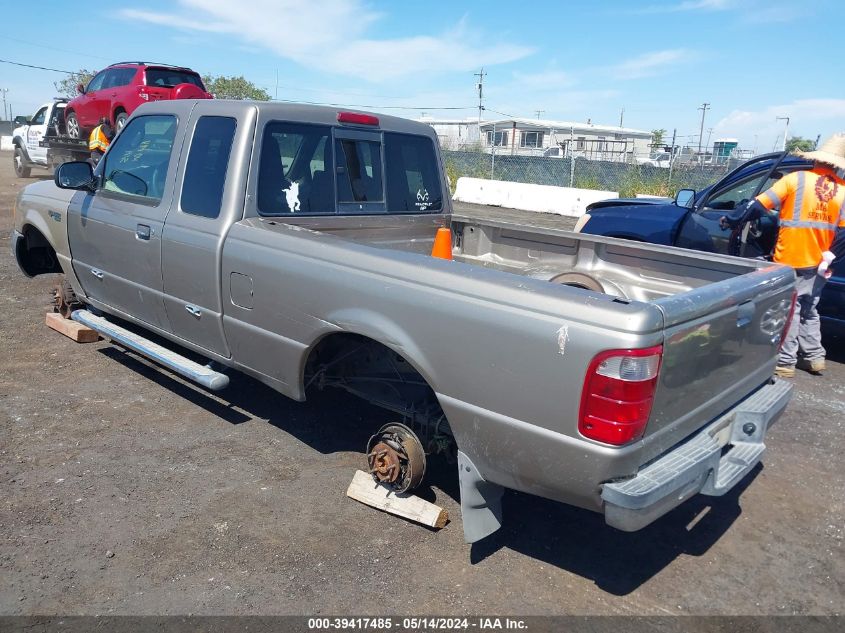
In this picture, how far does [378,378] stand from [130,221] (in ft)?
6.77

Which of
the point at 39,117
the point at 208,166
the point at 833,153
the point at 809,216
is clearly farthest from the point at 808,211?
the point at 39,117

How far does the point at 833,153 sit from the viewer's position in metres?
5.32

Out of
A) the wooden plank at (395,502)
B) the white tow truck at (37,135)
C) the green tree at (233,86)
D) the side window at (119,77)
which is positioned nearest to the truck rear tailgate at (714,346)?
the wooden plank at (395,502)

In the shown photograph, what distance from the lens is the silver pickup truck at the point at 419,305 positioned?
2449 mm

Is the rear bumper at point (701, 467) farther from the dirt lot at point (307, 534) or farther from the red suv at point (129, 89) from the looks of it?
the red suv at point (129, 89)

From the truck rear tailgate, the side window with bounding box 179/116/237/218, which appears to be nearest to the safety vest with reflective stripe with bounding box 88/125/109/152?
the side window with bounding box 179/116/237/218

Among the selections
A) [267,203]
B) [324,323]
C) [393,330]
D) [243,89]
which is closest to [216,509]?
[324,323]

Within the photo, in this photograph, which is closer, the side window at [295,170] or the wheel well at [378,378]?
the wheel well at [378,378]

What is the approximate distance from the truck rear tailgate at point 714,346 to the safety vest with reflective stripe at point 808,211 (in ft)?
7.26

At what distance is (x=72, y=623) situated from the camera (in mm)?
2572

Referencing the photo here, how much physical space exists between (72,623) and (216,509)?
0.90 m

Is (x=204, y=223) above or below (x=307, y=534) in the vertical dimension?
above

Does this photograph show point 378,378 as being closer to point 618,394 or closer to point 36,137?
point 618,394

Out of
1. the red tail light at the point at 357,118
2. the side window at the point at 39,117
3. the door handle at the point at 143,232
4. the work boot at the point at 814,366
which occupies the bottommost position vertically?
the work boot at the point at 814,366
